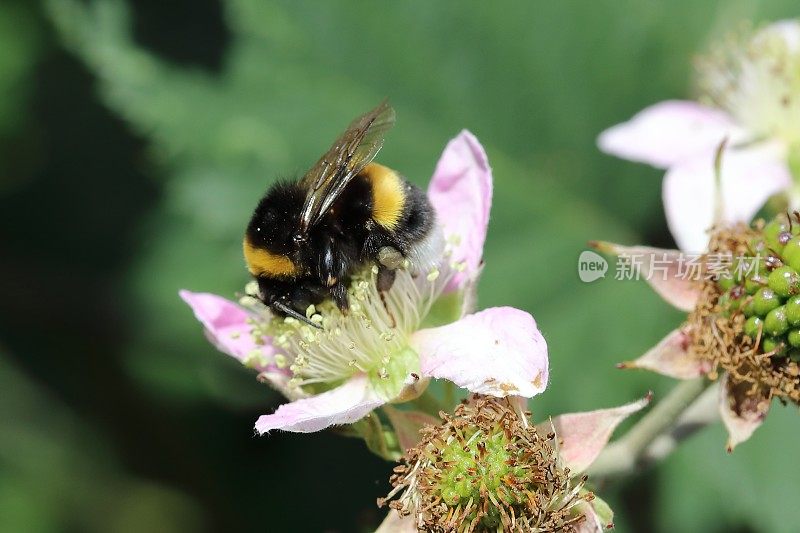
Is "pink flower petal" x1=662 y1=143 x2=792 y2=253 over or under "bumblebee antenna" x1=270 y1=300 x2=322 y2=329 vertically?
under

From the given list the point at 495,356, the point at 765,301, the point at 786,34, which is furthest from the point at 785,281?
the point at 786,34

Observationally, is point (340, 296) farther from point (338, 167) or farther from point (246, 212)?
point (246, 212)

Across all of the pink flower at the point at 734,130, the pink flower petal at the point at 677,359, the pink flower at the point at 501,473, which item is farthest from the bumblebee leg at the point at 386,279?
the pink flower at the point at 734,130

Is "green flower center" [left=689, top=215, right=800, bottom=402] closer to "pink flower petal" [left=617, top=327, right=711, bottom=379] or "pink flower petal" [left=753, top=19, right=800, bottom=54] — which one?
"pink flower petal" [left=617, top=327, right=711, bottom=379]

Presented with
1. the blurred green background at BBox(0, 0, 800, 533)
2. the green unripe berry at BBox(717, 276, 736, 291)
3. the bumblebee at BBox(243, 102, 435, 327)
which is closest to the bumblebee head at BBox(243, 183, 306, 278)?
the bumblebee at BBox(243, 102, 435, 327)

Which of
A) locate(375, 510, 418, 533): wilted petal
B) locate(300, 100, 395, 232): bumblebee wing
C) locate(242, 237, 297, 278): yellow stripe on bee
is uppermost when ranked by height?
locate(300, 100, 395, 232): bumblebee wing

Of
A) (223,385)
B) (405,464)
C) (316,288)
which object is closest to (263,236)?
(316,288)

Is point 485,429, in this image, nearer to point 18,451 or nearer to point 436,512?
point 436,512
